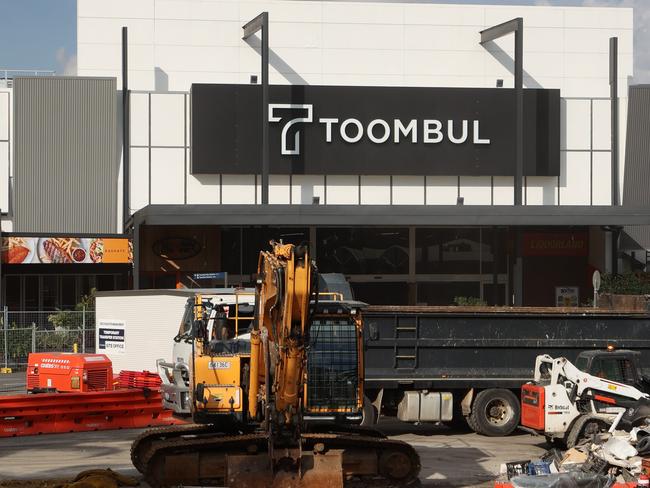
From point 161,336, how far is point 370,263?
1571 cm

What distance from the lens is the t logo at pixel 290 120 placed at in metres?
43.7

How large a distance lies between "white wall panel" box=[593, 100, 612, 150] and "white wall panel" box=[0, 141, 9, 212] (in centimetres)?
2480

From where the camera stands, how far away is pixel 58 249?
142ft

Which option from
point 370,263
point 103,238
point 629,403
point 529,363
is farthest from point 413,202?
point 629,403

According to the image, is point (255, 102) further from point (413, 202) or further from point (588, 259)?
point (588, 259)

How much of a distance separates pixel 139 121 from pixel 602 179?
1983 centimetres

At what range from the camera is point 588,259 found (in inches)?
1822

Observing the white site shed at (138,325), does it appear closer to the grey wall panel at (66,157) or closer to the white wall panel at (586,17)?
the grey wall panel at (66,157)

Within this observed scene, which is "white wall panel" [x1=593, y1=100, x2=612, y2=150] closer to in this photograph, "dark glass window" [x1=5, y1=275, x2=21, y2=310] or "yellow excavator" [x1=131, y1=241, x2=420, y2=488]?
"dark glass window" [x1=5, y1=275, x2=21, y2=310]

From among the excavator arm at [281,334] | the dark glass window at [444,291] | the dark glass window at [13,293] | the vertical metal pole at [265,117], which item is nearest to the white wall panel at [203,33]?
the vertical metal pole at [265,117]

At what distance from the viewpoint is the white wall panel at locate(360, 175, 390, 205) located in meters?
44.8

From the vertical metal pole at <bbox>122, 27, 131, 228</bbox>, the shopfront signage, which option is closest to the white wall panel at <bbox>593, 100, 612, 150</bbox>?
the shopfront signage

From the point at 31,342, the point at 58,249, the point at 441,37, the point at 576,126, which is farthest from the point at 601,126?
the point at 31,342

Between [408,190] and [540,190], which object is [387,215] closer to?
[408,190]
